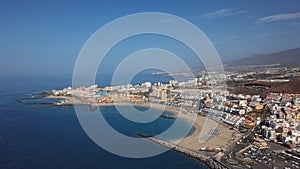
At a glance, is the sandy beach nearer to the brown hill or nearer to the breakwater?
the breakwater

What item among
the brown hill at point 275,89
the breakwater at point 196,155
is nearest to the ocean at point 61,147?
the breakwater at point 196,155

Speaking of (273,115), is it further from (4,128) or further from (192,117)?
(4,128)

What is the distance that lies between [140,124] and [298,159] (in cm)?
465

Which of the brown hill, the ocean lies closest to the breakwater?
the ocean

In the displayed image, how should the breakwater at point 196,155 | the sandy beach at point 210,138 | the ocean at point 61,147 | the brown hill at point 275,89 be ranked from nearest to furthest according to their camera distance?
the breakwater at point 196,155, the ocean at point 61,147, the sandy beach at point 210,138, the brown hill at point 275,89

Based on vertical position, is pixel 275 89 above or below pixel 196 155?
above

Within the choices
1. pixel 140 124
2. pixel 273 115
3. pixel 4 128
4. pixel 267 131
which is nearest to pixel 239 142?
pixel 267 131

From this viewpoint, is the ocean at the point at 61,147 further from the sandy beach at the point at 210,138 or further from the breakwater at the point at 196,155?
the sandy beach at the point at 210,138

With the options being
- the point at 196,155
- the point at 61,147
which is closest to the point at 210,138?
the point at 196,155

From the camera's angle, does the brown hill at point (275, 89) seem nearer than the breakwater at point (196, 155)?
No

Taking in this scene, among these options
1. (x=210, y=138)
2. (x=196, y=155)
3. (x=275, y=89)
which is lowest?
(x=196, y=155)

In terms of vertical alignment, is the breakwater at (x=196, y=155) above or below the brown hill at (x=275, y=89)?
below

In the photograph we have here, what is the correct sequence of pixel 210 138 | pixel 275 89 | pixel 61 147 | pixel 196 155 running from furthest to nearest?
pixel 275 89, pixel 210 138, pixel 61 147, pixel 196 155

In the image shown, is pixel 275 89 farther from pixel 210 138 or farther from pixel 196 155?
pixel 196 155
